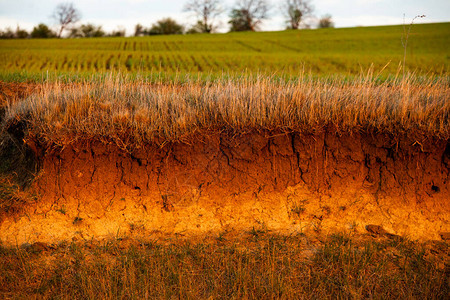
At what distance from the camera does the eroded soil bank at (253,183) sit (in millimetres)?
5184

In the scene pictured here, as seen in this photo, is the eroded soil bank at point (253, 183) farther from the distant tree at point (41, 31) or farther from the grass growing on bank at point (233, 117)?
the distant tree at point (41, 31)

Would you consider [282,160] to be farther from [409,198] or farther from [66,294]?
[66,294]

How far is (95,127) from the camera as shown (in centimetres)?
532

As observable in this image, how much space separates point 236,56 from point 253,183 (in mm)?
21499

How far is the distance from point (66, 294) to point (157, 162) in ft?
7.11

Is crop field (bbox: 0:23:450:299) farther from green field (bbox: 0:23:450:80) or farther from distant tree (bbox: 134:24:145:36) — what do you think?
distant tree (bbox: 134:24:145:36)

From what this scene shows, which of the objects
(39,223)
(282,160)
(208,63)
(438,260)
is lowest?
(438,260)

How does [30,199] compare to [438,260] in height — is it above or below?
above

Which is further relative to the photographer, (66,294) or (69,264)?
(69,264)

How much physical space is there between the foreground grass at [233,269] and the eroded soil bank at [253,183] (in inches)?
18.4

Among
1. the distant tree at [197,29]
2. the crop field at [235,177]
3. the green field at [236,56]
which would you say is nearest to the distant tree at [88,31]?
the distant tree at [197,29]

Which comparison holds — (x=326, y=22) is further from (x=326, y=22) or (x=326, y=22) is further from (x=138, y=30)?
(x=138, y=30)

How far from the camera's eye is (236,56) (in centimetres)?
2580

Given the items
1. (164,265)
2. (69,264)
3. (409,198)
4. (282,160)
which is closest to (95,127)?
(69,264)
